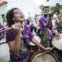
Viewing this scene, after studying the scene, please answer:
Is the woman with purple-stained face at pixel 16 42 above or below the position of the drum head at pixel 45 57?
above

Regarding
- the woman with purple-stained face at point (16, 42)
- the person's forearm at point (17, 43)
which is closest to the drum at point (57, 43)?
the woman with purple-stained face at point (16, 42)

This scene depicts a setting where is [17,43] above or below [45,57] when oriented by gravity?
Answer: above

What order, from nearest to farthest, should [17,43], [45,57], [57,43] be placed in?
[17,43] < [45,57] < [57,43]

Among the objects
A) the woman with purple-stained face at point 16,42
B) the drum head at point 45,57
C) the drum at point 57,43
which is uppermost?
the woman with purple-stained face at point 16,42

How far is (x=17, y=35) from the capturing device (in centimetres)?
213

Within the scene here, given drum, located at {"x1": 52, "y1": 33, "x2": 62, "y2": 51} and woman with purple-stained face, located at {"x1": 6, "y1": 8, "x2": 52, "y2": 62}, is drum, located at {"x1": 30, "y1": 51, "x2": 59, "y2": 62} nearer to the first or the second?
woman with purple-stained face, located at {"x1": 6, "y1": 8, "x2": 52, "y2": 62}

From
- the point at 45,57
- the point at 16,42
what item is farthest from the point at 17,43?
the point at 45,57

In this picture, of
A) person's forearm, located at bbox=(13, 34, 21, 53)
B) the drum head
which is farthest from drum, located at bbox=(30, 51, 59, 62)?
person's forearm, located at bbox=(13, 34, 21, 53)

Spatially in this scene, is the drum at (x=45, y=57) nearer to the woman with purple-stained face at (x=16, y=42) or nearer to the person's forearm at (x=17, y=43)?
the woman with purple-stained face at (x=16, y=42)

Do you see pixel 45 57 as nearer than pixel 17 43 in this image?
No

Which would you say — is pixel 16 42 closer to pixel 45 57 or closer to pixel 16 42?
pixel 16 42

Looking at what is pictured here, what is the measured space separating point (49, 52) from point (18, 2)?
693 centimetres

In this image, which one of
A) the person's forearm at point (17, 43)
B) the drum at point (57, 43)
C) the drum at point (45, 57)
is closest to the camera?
the person's forearm at point (17, 43)

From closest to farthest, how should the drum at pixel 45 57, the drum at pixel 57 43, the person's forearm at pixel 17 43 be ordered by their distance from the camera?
the person's forearm at pixel 17 43, the drum at pixel 45 57, the drum at pixel 57 43
